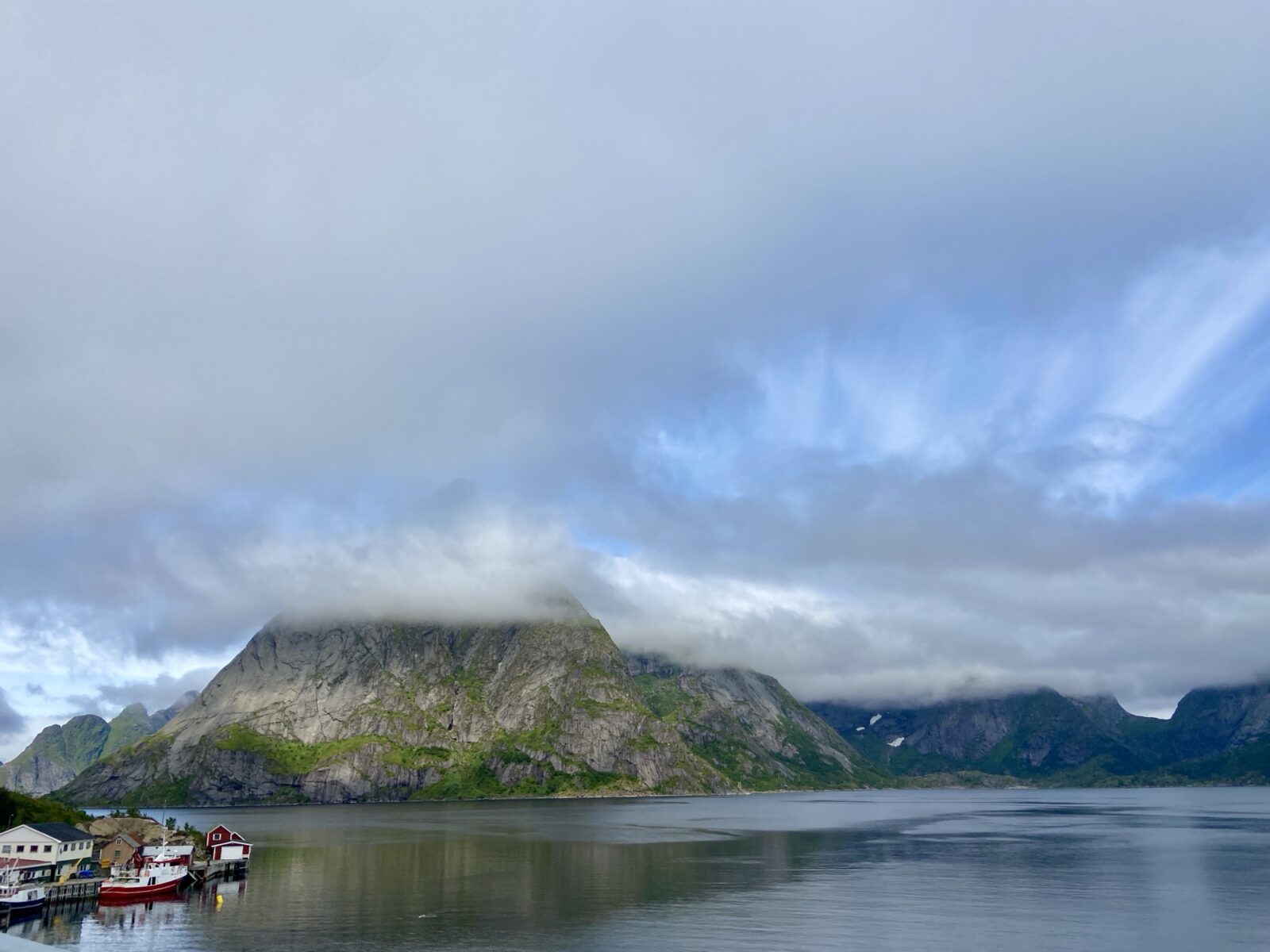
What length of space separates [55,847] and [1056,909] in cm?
14696

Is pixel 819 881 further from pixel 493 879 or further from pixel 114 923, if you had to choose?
pixel 114 923

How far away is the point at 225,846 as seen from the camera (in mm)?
156875

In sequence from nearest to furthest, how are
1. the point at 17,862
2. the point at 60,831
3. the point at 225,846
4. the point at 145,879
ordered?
the point at 17,862
the point at 145,879
the point at 60,831
the point at 225,846

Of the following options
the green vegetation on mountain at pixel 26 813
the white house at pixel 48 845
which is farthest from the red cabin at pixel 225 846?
the green vegetation on mountain at pixel 26 813

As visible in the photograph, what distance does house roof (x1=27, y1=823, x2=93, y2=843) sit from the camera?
134 meters

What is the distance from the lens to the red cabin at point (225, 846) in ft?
511

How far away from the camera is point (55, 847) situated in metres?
133

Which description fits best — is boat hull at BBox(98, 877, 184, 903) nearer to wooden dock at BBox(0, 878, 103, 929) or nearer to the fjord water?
Result: wooden dock at BBox(0, 878, 103, 929)

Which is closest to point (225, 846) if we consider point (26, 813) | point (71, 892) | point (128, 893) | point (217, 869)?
point (217, 869)

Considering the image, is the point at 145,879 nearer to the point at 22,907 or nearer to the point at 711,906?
the point at 22,907

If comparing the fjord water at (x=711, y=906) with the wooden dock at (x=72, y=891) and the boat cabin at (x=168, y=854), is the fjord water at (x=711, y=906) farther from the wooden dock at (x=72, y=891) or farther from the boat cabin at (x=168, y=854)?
the boat cabin at (x=168, y=854)

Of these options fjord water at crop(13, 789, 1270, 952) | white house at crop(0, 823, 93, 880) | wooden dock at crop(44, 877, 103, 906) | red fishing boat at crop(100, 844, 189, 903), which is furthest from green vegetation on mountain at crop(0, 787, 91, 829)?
fjord water at crop(13, 789, 1270, 952)

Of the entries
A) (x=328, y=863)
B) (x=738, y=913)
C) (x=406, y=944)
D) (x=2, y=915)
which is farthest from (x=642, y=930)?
(x=328, y=863)

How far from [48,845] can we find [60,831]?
4940 millimetres
